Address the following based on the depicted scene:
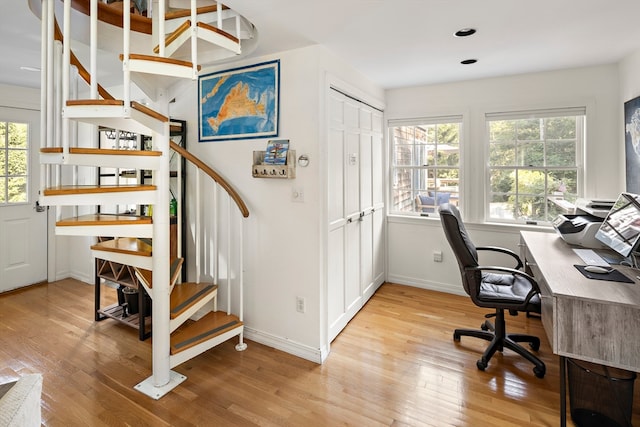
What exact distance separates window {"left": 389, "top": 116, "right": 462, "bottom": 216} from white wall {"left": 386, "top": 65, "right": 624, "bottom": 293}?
12cm

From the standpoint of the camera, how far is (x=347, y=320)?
3.02m

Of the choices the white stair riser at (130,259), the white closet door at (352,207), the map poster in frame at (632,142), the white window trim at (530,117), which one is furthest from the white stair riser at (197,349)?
the map poster in frame at (632,142)

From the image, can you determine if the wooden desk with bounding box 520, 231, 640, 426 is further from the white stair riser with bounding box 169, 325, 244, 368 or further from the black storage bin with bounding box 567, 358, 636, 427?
the white stair riser with bounding box 169, 325, 244, 368

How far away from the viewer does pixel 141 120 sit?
185 cm

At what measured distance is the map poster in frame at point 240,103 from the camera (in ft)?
8.50

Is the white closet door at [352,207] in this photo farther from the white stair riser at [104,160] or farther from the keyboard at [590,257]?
the keyboard at [590,257]

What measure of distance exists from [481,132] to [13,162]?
17.2ft

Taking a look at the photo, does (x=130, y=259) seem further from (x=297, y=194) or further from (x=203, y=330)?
(x=297, y=194)

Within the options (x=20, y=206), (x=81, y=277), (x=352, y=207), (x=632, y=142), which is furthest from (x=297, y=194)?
(x=20, y=206)

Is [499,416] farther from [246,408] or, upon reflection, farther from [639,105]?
[639,105]

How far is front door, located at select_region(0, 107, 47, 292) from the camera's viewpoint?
3.87 meters

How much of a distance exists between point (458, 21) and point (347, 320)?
2423 millimetres

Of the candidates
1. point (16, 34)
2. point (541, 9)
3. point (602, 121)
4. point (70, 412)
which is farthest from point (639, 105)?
point (16, 34)

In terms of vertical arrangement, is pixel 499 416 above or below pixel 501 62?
below
